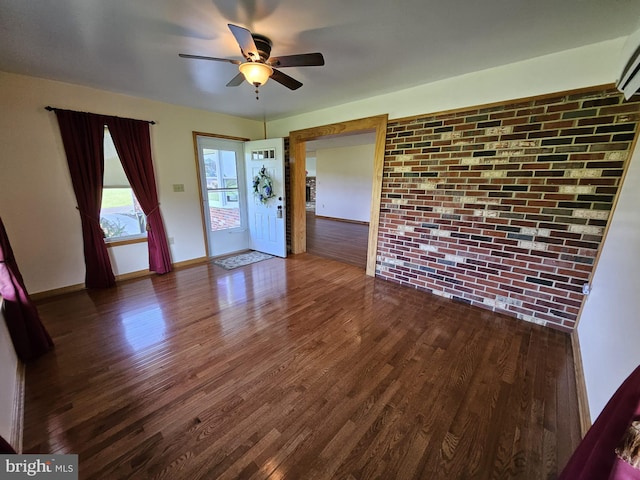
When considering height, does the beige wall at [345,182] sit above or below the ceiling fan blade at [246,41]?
below

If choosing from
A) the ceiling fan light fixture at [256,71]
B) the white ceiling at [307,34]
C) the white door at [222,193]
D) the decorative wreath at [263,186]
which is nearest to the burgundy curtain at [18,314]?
the white ceiling at [307,34]

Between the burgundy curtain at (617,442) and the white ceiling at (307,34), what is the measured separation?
1.99m

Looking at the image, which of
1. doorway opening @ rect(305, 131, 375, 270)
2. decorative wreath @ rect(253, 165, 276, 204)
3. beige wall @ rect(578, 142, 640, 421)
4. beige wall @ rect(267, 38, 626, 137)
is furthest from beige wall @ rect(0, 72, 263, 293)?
beige wall @ rect(578, 142, 640, 421)

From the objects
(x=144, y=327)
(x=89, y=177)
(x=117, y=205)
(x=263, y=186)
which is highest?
(x=89, y=177)

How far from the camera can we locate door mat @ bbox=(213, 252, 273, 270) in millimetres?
3975

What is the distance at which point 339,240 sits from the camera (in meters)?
5.57

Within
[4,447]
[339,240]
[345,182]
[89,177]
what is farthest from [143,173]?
[345,182]

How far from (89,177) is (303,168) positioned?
287 cm

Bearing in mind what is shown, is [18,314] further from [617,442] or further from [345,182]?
[345,182]

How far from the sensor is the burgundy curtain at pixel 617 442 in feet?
1.71

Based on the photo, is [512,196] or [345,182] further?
[345,182]

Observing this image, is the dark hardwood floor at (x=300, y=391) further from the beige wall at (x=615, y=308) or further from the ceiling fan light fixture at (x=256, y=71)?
the ceiling fan light fixture at (x=256, y=71)

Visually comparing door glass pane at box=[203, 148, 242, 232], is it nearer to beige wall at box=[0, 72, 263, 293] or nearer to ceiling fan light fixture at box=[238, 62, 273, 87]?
beige wall at box=[0, 72, 263, 293]

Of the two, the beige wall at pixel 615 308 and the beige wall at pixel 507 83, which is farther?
the beige wall at pixel 507 83
